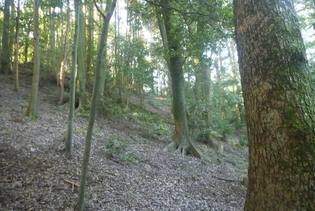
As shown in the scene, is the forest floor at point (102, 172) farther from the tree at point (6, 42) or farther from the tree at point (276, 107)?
the tree at point (6, 42)

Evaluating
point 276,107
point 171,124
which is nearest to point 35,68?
point 276,107

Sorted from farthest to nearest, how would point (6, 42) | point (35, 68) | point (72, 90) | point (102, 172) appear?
point (6, 42) < point (35, 68) < point (72, 90) < point (102, 172)

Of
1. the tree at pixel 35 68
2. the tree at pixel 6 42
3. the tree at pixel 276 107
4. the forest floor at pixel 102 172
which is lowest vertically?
the forest floor at pixel 102 172

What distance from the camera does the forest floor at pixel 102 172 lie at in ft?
13.5

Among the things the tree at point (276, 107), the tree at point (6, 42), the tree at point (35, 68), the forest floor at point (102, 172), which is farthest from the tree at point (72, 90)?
the tree at point (6, 42)

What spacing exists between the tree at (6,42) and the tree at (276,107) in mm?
15172

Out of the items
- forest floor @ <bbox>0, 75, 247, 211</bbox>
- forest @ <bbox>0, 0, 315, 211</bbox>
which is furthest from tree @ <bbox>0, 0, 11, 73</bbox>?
forest floor @ <bbox>0, 75, 247, 211</bbox>

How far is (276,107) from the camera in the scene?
69.4 inches

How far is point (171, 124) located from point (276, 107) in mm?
13027

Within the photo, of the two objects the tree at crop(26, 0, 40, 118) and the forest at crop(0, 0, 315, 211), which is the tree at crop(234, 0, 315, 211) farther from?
the tree at crop(26, 0, 40, 118)

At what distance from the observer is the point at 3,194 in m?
3.72

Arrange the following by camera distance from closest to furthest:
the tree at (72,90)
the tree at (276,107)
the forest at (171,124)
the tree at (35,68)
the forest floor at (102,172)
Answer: the tree at (276,107), the forest at (171,124), the forest floor at (102,172), the tree at (72,90), the tree at (35,68)

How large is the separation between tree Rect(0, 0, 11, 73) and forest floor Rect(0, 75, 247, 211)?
17.6 ft

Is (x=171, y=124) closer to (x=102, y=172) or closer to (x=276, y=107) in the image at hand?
(x=102, y=172)
